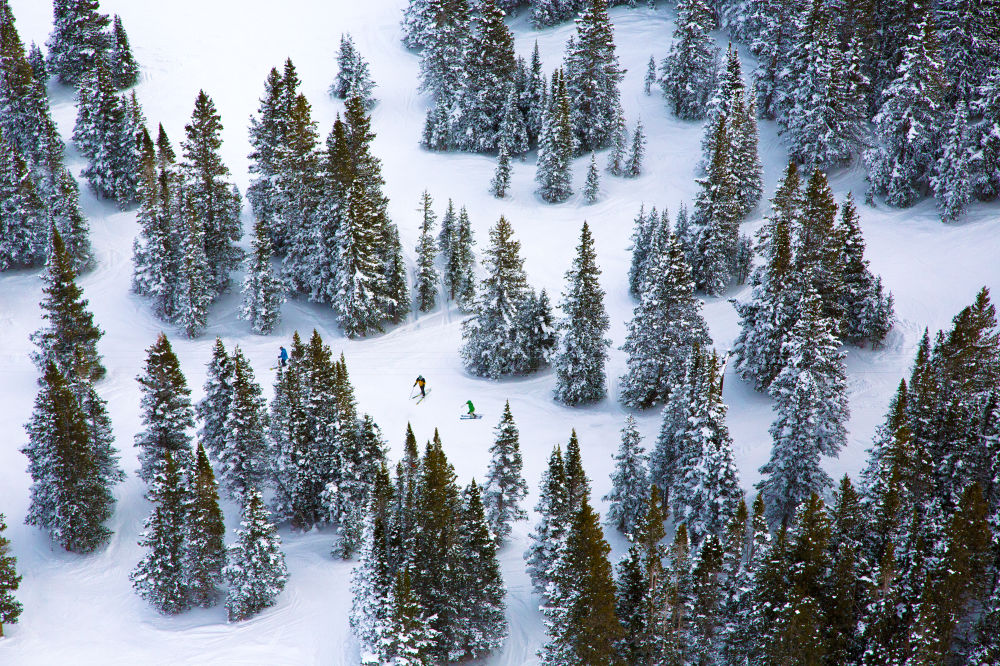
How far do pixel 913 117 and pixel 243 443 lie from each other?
46.4 meters

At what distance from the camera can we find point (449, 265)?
60.5m

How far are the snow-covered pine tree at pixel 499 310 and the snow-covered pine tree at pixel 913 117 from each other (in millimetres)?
26656

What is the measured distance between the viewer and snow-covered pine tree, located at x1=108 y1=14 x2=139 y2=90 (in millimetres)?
80250

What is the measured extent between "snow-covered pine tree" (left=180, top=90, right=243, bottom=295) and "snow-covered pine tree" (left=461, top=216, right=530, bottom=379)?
1976 cm

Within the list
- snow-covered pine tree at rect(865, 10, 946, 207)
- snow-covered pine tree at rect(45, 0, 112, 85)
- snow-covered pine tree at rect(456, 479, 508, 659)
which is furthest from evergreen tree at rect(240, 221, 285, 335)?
snow-covered pine tree at rect(865, 10, 946, 207)

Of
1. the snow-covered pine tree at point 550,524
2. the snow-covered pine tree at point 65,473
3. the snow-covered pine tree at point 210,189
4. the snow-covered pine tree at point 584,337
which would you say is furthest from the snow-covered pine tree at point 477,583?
the snow-covered pine tree at point 210,189

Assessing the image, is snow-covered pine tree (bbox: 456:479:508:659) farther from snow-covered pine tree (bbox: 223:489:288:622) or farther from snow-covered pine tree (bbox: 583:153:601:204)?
snow-covered pine tree (bbox: 583:153:601:204)

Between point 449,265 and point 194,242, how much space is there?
17415mm

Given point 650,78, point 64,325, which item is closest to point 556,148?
point 650,78

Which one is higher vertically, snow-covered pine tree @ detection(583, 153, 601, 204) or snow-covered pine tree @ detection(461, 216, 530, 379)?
snow-covered pine tree @ detection(583, 153, 601, 204)

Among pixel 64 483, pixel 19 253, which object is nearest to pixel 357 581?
pixel 64 483

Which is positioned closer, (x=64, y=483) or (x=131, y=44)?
(x=64, y=483)

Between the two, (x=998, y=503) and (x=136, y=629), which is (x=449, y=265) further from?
(x=998, y=503)

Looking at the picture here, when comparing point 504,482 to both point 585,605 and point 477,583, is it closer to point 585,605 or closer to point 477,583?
point 477,583
